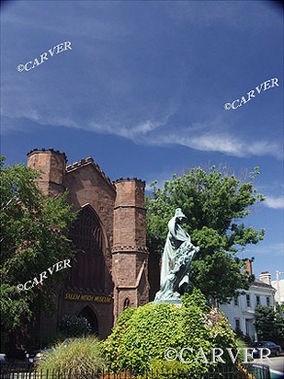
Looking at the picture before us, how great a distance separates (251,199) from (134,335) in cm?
1952

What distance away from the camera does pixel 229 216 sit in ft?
95.4

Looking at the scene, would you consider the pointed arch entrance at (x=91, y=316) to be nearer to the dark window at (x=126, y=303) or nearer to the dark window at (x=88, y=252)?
the dark window at (x=88, y=252)

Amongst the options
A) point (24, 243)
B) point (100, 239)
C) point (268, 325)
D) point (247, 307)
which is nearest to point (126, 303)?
point (100, 239)

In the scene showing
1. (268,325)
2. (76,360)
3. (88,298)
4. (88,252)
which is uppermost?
(88,252)

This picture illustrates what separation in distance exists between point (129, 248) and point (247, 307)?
869 inches

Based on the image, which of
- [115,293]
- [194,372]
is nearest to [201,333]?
[194,372]

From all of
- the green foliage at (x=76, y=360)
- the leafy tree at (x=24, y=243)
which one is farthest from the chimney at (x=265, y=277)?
the green foliage at (x=76, y=360)

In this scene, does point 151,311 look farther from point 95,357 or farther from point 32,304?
point 32,304

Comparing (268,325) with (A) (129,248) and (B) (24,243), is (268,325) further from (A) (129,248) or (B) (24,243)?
(B) (24,243)

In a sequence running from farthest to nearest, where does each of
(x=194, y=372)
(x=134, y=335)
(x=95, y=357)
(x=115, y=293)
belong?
(x=115, y=293), (x=134, y=335), (x=95, y=357), (x=194, y=372)

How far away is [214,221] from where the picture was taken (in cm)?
2900

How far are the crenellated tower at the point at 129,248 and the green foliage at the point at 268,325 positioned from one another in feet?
66.6

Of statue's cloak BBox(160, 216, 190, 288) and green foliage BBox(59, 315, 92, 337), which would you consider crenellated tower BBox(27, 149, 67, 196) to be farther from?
statue's cloak BBox(160, 216, 190, 288)

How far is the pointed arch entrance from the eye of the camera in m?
28.0
